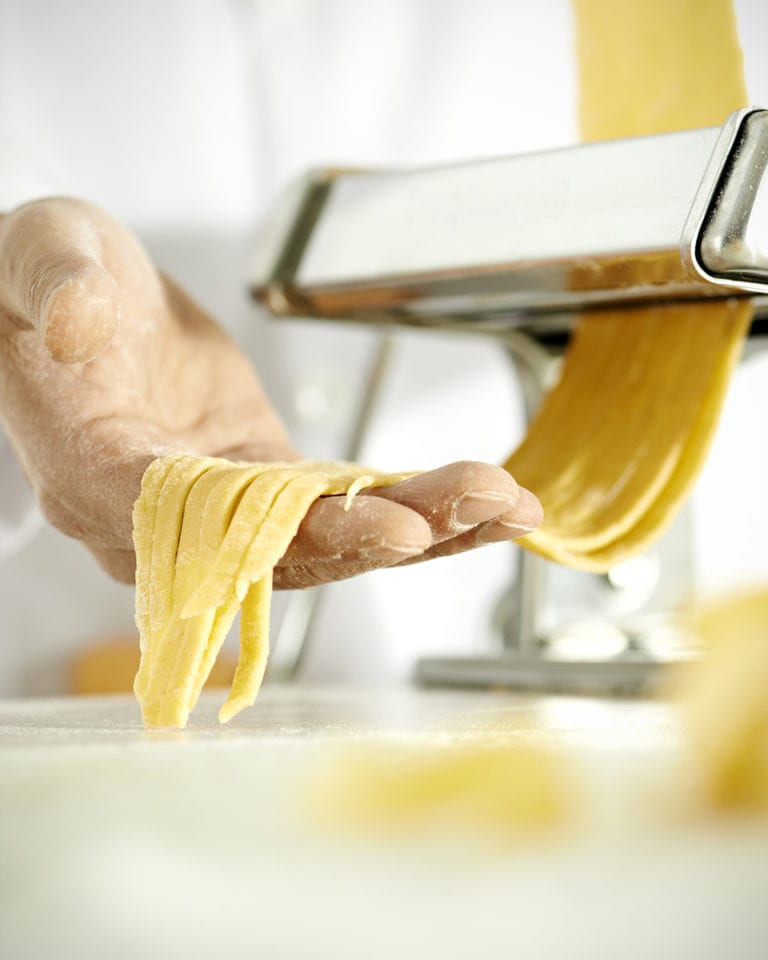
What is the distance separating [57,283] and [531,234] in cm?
30

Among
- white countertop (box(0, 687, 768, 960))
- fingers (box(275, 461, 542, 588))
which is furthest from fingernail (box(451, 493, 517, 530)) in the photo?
white countertop (box(0, 687, 768, 960))

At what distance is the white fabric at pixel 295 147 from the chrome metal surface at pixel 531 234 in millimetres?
330

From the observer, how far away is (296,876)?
0.36 meters

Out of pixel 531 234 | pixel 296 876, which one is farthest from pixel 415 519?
pixel 531 234

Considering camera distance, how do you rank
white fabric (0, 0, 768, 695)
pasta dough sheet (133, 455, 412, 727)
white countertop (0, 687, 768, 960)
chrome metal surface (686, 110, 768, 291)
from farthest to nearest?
1. white fabric (0, 0, 768, 695)
2. chrome metal surface (686, 110, 768, 291)
3. pasta dough sheet (133, 455, 412, 727)
4. white countertop (0, 687, 768, 960)

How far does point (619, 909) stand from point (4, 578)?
34.7 inches

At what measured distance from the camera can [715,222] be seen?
64cm

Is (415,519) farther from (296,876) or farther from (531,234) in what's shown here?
(531,234)

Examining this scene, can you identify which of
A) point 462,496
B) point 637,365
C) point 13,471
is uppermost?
point 462,496

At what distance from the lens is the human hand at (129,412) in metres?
0.52

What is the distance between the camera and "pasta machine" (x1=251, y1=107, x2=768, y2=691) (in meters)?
0.65

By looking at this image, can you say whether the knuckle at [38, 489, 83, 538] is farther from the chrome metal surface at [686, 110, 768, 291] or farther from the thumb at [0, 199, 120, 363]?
the chrome metal surface at [686, 110, 768, 291]

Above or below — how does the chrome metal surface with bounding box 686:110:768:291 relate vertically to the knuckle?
above

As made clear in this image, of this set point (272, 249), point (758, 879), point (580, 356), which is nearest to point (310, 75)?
point (272, 249)
